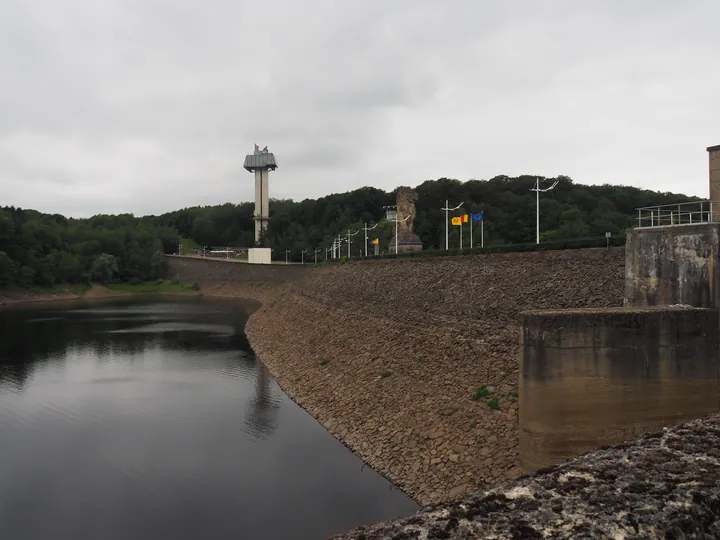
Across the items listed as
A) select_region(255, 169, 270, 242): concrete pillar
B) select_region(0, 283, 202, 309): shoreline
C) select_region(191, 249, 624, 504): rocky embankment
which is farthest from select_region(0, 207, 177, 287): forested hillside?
select_region(191, 249, 624, 504): rocky embankment

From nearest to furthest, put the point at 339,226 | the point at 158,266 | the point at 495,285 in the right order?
1. the point at 495,285
2. the point at 158,266
3. the point at 339,226

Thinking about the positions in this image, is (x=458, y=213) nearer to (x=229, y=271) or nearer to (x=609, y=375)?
(x=229, y=271)

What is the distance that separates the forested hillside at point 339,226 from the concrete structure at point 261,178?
4.57m

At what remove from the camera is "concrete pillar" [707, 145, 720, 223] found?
12950 millimetres

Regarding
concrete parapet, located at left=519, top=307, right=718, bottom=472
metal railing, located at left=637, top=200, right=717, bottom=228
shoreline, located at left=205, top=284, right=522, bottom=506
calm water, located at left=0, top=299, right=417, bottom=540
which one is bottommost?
calm water, located at left=0, top=299, right=417, bottom=540

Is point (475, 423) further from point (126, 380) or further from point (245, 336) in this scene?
point (245, 336)

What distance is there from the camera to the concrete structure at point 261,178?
11044 cm

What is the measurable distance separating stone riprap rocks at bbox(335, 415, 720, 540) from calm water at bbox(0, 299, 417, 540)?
25.8 feet

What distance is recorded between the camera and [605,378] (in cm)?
1113

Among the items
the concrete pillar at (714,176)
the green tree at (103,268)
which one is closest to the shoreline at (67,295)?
the green tree at (103,268)

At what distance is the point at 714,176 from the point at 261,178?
104916 millimetres

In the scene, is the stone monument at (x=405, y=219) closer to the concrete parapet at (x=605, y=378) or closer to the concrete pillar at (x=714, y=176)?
the concrete pillar at (x=714, y=176)

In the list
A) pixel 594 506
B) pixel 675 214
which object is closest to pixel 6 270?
pixel 675 214

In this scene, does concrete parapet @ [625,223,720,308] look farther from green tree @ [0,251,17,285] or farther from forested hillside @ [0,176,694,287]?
green tree @ [0,251,17,285]
